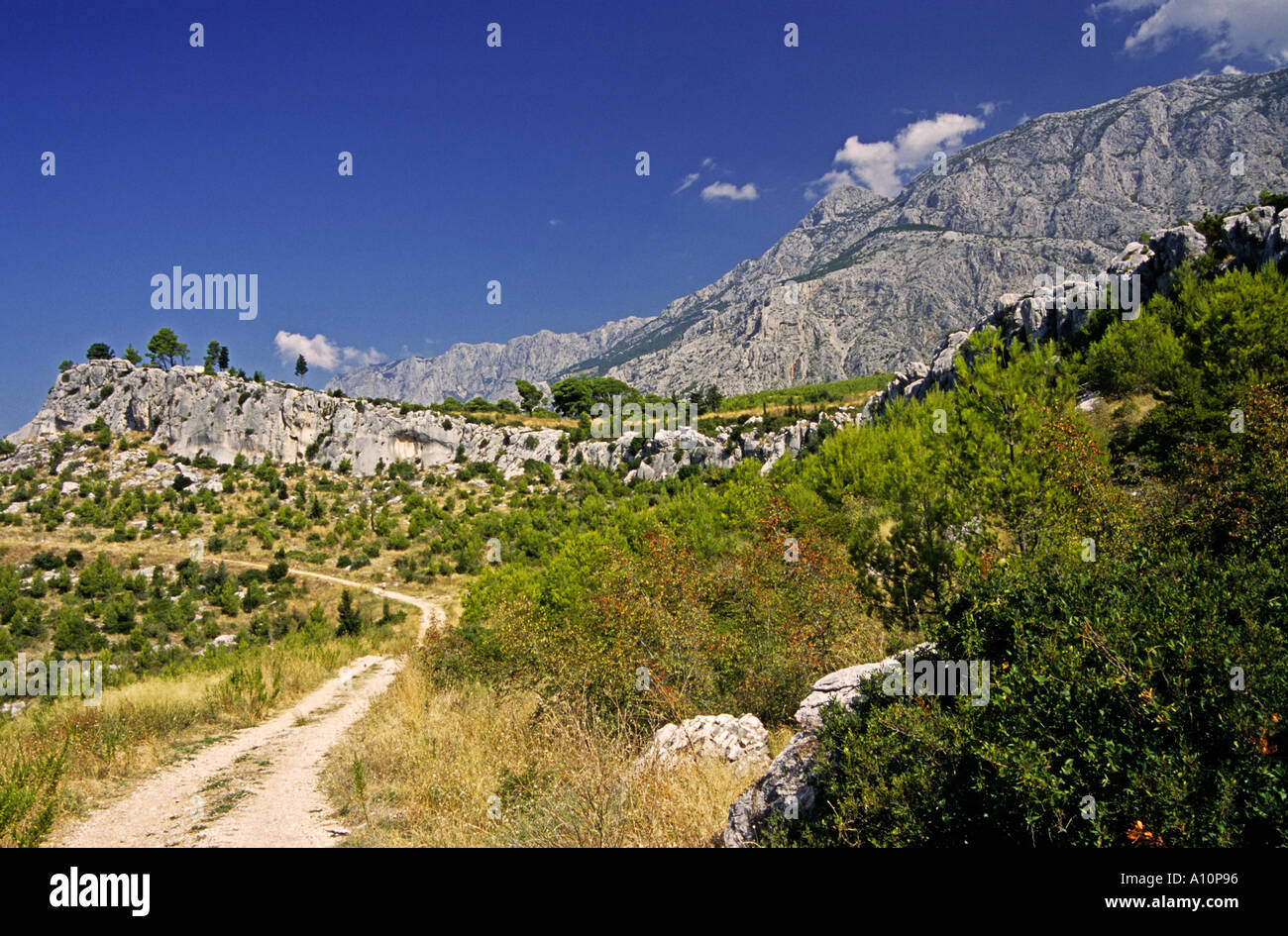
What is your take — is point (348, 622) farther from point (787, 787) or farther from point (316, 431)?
point (316, 431)

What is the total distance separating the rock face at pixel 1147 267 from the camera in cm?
3108

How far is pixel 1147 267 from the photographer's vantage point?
125ft

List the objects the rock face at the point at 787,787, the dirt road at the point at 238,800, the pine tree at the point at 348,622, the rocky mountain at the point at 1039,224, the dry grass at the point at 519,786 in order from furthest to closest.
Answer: the rocky mountain at the point at 1039,224 < the pine tree at the point at 348,622 < the dirt road at the point at 238,800 < the dry grass at the point at 519,786 < the rock face at the point at 787,787

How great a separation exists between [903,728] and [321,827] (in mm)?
6797

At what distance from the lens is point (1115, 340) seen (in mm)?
29453

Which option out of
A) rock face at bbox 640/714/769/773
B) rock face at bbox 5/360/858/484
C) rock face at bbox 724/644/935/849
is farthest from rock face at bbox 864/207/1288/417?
rock face at bbox 724/644/935/849

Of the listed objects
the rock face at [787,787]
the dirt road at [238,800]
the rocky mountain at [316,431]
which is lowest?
the dirt road at [238,800]

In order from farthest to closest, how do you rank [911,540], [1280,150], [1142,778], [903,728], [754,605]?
[1280,150] < [911,540] < [754,605] < [903,728] < [1142,778]

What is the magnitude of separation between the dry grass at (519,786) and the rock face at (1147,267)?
24.6 metres

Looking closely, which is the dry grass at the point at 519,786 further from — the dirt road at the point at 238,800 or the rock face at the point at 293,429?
the rock face at the point at 293,429

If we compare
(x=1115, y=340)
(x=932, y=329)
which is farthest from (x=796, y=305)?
(x=1115, y=340)

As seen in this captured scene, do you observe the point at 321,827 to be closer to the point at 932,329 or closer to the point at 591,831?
the point at 591,831

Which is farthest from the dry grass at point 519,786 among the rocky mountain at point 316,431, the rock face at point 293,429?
the rock face at point 293,429

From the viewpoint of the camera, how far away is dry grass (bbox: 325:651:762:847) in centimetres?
538
